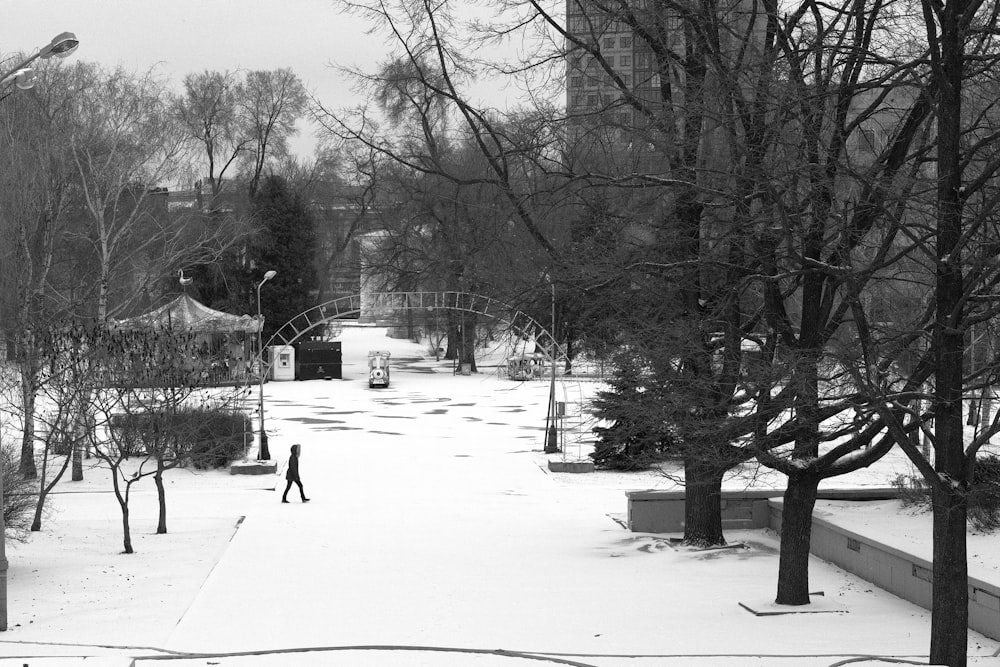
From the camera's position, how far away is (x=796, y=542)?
1413 cm

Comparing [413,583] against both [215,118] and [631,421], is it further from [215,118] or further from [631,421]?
[215,118]

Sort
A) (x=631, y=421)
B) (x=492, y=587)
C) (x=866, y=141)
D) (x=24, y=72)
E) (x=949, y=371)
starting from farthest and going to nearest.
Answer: (x=631, y=421)
(x=492, y=587)
(x=24, y=72)
(x=866, y=141)
(x=949, y=371)

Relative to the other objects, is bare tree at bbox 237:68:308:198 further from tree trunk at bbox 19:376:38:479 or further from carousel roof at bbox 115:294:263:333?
tree trunk at bbox 19:376:38:479

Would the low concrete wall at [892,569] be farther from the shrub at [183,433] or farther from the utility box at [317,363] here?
the utility box at [317,363]

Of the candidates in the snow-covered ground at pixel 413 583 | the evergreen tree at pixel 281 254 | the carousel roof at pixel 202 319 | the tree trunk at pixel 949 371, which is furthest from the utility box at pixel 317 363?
the tree trunk at pixel 949 371

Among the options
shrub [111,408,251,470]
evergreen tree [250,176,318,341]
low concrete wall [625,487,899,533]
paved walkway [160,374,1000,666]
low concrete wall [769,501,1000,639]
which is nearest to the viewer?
paved walkway [160,374,1000,666]

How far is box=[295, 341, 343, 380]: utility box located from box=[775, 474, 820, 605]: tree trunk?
51.6 m

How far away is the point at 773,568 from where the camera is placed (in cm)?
1730

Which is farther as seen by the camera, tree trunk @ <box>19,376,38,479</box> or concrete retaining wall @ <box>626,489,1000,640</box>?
tree trunk @ <box>19,376,38,479</box>

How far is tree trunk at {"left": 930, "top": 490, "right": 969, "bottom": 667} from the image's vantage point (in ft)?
33.0

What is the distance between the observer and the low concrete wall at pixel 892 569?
12805mm

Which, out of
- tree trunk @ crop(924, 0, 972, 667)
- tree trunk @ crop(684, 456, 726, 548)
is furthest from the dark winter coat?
tree trunk @ crop(924, 0, 972, 667)

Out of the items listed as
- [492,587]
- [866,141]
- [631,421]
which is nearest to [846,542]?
[631,421]

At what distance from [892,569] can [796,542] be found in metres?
2.05
